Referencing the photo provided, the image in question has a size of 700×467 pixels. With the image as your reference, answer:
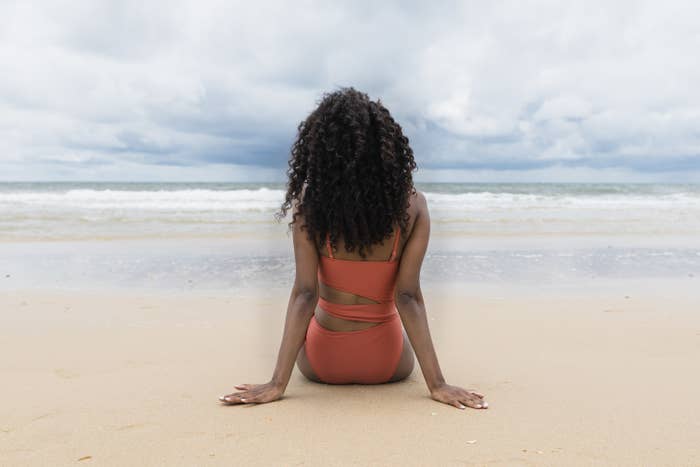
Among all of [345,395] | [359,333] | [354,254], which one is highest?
[354,254]

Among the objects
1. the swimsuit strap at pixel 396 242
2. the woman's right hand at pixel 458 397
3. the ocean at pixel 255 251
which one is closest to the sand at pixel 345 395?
the woman's right hand at pixel 458 397

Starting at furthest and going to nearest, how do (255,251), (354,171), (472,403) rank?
1. (255,251)
2. (472,403)
3. (354,171)

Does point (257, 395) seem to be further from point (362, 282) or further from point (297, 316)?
point (362, 282)

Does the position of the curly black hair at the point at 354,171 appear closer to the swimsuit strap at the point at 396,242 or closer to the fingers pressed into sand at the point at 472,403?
the swimsuit strap at the point at 396,242

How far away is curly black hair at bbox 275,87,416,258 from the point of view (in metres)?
2.91

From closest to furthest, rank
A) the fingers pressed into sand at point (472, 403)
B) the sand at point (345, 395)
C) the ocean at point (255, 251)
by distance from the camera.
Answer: the sand at point (345, 395)
the fingers pressed into sand at point (472, 403)
the ocean at point (255, 251)

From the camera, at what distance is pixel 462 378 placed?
12.1 ft

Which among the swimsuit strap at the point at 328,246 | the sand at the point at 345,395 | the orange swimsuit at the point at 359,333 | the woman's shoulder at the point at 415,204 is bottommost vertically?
the sand at the point at 345,395

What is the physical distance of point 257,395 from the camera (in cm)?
312

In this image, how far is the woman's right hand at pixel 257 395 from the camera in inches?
122

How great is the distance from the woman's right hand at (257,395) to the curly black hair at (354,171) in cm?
82

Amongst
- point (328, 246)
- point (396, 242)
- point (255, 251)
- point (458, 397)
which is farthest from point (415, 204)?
point (255, 251)

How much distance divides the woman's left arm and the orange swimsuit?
0.10m

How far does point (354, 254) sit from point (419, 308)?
44cm
